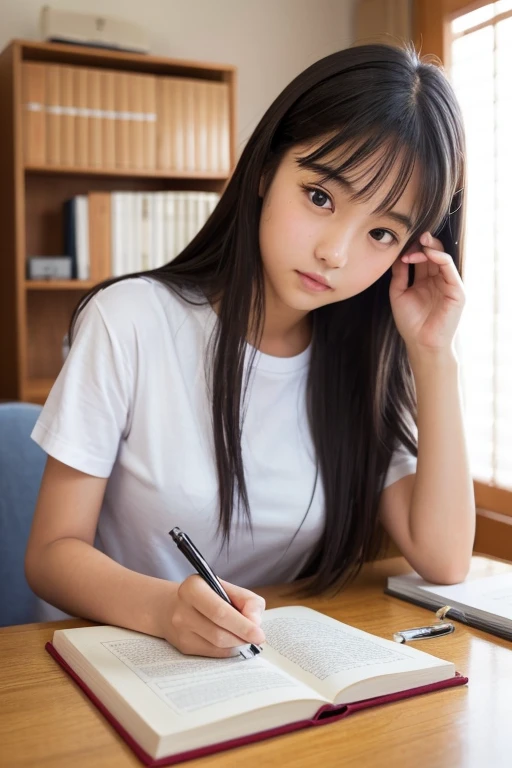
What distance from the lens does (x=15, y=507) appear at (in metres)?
1.51

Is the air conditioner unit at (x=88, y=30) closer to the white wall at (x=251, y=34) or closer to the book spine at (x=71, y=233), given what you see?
the white wall at (x=251, y=34)

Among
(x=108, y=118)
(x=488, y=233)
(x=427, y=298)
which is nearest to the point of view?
(x=427, y=298)

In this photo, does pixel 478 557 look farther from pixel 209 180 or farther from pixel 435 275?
pixel 209 180

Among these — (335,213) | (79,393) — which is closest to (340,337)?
(335,213)

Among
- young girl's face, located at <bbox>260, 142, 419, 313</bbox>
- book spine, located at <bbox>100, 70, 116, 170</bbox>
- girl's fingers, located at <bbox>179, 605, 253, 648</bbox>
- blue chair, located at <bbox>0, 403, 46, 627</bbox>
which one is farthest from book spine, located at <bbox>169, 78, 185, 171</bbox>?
girl's fingers, located at <bbox>179, 605, 253, 648</bbox>

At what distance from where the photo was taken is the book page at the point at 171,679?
2.36 feet

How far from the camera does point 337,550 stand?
1.27 m

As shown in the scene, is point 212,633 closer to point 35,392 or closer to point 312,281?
point 312,281

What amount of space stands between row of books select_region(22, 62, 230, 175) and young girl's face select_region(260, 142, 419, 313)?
1694 mm

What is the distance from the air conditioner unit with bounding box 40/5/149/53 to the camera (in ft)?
8.65

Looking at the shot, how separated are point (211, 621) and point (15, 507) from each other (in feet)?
2.51

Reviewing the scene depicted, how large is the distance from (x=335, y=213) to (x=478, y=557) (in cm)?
63

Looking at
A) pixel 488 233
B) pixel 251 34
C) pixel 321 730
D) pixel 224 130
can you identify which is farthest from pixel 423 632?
pixel 251 34

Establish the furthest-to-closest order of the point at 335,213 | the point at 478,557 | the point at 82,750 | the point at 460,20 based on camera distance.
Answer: the point at 460,20, the point at 478,557, the point at 335,213, the point at 82,750
